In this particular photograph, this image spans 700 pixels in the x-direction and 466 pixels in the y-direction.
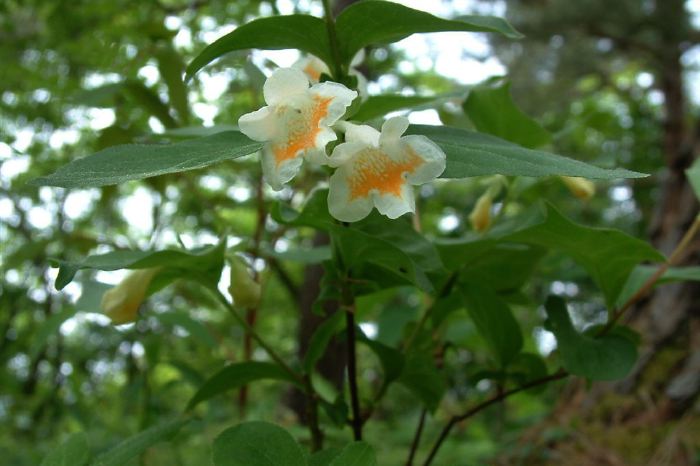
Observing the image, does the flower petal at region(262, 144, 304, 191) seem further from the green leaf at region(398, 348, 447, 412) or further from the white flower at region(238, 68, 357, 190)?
the green leaf at region(398, 348, 447, 412)

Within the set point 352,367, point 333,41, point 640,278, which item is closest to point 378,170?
point 333,41

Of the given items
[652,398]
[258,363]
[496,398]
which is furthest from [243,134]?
[652,398]

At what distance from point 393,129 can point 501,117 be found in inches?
10.5

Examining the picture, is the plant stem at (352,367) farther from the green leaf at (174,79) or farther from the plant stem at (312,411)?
the green leaf at (174,79)

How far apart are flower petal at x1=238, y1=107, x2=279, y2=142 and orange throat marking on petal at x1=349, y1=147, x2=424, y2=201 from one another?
7cm

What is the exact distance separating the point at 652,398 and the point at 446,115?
33.8 inches

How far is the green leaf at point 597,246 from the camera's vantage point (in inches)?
24.1

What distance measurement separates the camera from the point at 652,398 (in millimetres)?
1454

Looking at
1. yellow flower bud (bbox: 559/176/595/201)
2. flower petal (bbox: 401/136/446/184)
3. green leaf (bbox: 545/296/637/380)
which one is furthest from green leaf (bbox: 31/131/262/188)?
yellow flower bud (bbox: 559/176/595/201)

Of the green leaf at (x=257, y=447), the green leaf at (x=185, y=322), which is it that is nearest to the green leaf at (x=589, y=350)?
the green leaf at (x=257, y=447)

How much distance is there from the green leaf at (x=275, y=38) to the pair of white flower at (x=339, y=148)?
0.11 feet

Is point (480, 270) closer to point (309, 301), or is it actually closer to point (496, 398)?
point (496, 398)

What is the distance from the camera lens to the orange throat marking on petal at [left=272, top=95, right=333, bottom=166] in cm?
50

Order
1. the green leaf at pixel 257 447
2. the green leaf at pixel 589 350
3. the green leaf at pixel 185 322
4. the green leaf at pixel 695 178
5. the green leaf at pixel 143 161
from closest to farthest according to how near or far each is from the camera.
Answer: the green leaf at pixel 143 161
the green leaf at pixel 257 447
the green leaf at pixel 589 350
the green leaf at pixel 695 178
the green leaf at pixel 185 322
